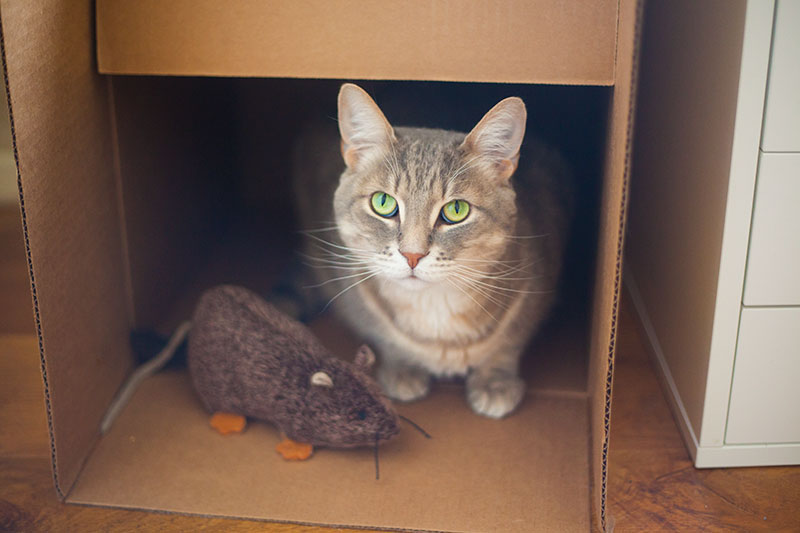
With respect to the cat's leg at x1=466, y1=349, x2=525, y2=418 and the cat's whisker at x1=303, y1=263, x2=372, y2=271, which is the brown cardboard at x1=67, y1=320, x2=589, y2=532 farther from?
the cat's whisker at x1=303, y1=263, x2=372, y2=271

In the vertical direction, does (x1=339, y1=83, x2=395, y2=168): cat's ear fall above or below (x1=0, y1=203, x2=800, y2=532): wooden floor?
above

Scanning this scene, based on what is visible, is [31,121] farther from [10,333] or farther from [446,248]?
[10,333]

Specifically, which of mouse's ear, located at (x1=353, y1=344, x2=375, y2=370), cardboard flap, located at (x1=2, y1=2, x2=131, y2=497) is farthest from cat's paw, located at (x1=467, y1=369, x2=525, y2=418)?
cardboard flap, located at (x1=2, y1=2, x2=131, y2=497)

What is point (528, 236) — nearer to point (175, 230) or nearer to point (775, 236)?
point (775, 236)

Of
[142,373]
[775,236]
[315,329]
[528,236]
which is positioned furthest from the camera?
[315,329]

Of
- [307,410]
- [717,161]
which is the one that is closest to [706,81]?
[717,161]

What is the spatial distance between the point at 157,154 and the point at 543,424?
2.85 feet

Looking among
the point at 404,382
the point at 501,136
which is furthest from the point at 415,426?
the point at 501,136

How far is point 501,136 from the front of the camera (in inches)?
42.6

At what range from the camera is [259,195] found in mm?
1977

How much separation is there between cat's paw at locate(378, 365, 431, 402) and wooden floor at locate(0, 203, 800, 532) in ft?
1.06

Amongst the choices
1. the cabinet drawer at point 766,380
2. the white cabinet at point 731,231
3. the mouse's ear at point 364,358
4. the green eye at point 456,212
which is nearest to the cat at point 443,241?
the green eye at point 456,212

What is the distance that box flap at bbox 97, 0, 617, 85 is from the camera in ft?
3.04

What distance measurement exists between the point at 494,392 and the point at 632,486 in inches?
10.5
